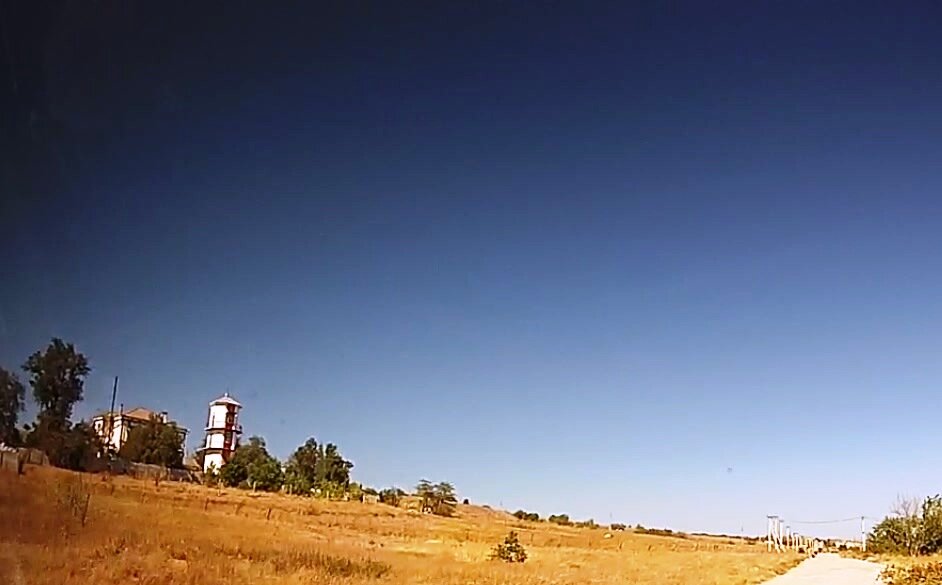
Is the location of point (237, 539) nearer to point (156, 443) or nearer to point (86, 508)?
point (156, 443)

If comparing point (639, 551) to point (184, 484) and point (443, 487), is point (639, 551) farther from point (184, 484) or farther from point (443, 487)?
point (184, 484)

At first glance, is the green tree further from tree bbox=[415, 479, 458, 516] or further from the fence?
tree bbox=[415, 479, 458, 516]

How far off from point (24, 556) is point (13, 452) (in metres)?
0.76

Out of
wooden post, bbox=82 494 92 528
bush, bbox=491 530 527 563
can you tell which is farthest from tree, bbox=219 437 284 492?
bush, bbox=491 530 527 563

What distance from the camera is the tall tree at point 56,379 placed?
245 inches

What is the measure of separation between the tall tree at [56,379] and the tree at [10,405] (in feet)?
0.33

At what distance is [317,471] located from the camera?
7395 mm

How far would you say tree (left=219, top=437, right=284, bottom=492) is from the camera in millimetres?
6945

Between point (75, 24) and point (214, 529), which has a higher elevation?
point (75, 24)

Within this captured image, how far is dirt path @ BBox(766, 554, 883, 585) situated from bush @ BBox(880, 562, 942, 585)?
350 millimetres

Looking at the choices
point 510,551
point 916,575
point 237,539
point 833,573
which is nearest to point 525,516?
point 510,551

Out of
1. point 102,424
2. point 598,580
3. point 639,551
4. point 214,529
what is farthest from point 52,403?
point 639,551

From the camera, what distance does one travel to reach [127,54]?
6.64m

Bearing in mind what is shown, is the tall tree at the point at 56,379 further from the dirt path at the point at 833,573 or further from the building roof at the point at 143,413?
the dirt path at the point at 833,573
